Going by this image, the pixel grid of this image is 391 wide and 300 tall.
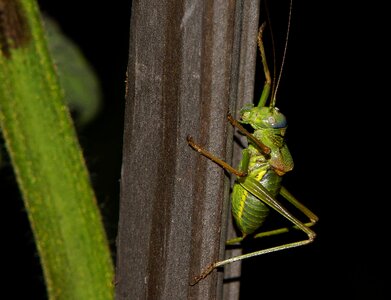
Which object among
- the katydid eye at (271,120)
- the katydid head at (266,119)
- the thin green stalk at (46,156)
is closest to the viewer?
the thin green stalk at (46,156)

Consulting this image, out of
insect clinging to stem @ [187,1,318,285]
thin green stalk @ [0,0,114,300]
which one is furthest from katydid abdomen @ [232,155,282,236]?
thin green stalk @ [0,0,114,300]

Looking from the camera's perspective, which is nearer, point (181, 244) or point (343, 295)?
point (181, 244)

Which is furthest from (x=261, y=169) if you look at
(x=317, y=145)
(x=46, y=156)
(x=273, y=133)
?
(x=317, y=145)

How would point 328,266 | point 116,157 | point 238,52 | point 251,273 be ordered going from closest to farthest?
1. point 238,52
2. point 116,157
3. point 251,273
4. point 328,266

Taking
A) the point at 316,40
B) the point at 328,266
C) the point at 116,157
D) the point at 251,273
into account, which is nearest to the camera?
the point at 116,157

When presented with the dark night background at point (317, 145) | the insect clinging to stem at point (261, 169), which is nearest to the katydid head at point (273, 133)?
the insect clinging to stem at point (261, 169)

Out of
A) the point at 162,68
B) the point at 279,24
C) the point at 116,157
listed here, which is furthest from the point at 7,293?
the point at 162,68

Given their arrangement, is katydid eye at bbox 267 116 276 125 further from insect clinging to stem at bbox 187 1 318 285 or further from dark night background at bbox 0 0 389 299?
dark night background at bbox 0 0 389 299

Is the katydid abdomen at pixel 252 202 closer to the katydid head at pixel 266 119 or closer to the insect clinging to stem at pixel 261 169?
the insect clinging to stem at pixel 261 169

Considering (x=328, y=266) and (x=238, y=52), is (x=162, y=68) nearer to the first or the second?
(x=238, y=52)
